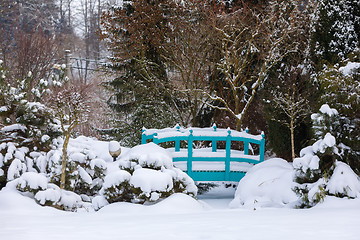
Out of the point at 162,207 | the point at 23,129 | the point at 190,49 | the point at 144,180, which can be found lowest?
the point at 162,207

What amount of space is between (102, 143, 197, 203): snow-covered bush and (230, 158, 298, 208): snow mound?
1.43 meters

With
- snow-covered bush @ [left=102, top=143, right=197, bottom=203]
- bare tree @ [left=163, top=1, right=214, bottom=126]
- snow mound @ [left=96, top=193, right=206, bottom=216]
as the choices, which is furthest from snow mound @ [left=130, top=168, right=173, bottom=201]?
bare tree @ [left=163, top=1, right=214, bottom=126]

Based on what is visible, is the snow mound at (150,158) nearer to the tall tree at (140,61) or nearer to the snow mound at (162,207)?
the snow mound at (162,207)

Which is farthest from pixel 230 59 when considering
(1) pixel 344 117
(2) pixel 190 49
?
(1) pixel 344 117

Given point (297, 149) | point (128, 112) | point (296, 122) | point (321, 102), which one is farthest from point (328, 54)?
point (128, 112)

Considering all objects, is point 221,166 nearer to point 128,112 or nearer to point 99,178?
point 99,178

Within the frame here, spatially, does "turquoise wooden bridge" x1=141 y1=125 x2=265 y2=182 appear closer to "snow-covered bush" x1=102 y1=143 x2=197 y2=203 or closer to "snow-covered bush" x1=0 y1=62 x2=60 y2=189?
"snow-covered bush" x1=0 y1=62 x2=60 y2=189

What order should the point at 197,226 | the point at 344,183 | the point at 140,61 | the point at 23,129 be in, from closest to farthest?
the point at 197,226
the point at 344,183
the point at 23,129
the point at 140,61

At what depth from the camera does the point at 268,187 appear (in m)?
7.26

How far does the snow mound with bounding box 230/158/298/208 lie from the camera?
6893 mm

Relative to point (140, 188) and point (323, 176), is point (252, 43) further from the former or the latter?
point (140, 188)

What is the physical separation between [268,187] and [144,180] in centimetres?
256

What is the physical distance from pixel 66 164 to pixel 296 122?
6.22 metres

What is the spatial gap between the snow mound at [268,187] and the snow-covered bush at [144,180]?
4.68 ft
